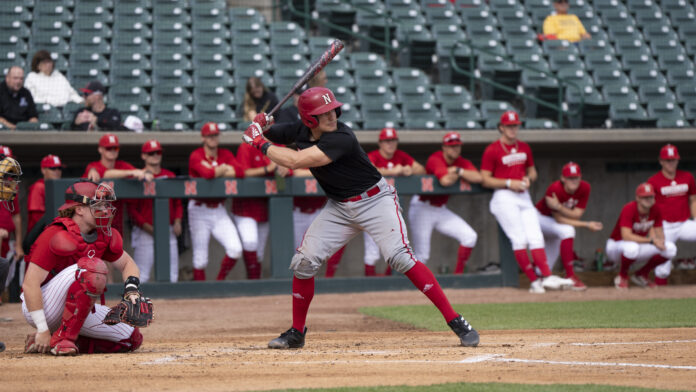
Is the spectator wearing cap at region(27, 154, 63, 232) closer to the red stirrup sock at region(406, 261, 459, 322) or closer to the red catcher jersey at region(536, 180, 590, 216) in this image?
the red stirrup sock at region(406, 261, 459, 322)

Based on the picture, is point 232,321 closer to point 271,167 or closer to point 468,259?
point 271,167

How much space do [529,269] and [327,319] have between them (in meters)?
2.86

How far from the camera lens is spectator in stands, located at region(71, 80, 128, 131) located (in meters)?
10.1

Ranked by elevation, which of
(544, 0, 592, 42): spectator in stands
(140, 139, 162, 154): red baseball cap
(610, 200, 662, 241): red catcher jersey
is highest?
(544, 0, 592, 42): spectator in stands

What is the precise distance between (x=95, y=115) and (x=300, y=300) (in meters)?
5.43

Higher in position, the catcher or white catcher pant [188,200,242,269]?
the catcher

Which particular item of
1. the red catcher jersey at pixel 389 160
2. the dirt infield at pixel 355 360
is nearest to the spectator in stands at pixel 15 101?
the dirt infield at pixel 355 360

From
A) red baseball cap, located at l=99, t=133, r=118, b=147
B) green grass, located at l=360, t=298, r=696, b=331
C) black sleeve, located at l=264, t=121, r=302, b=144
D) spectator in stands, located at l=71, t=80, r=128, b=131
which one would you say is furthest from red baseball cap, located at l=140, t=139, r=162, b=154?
black sleeve, located at l=264, t=121, r=302, b=144

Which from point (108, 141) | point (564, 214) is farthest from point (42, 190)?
point (564, 214)

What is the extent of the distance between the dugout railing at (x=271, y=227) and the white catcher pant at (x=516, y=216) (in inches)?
11.5

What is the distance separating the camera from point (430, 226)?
33.4 feet

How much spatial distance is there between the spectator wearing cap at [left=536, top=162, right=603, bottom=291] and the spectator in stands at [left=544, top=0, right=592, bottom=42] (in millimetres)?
4586

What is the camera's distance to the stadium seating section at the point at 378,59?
11.7 metres

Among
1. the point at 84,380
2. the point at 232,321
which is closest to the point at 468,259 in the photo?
the point at 232,321
